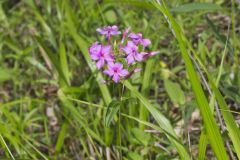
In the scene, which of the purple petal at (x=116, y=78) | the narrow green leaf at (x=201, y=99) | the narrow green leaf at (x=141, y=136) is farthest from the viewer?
the narrow green leaf at (x=141, y=136)

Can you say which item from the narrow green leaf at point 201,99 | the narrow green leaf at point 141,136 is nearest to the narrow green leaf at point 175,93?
the narrow green leaf at point 141,136

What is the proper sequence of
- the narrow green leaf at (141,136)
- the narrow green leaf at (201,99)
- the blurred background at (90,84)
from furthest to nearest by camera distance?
the blurred background at (90,84), the narrow green leaf at (141,136), the narrow green leaf at (201,99)

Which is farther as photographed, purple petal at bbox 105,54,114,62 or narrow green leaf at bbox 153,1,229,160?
purple petal at bbox 105,54,114,62

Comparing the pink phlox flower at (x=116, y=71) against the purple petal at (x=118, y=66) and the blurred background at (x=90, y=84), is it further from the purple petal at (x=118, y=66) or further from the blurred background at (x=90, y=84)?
the blurred background at (x=90, y=84)

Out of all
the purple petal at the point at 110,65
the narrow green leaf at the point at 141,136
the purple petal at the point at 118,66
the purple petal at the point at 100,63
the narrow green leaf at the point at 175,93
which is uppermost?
the purple petal at the point at 100,63

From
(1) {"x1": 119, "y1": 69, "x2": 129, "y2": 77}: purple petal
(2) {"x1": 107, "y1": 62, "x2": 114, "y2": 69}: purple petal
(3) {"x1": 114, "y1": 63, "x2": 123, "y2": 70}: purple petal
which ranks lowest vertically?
(1) {"x1": 119, "y1": 69, "x2": 129, "y2": 77}: purple petal

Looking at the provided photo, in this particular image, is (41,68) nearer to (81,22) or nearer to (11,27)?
(81,22)

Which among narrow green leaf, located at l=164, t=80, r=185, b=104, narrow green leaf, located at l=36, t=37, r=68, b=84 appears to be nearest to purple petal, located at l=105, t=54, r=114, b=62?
narrow green leaf, located at l=164, t=80, r=185, b=104

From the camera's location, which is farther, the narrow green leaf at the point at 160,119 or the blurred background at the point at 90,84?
the blurred background at the point at 90,84

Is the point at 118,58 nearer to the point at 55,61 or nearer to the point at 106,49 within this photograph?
the point at 106,49

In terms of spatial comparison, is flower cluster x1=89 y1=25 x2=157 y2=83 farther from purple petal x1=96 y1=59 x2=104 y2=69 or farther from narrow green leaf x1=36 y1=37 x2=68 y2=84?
narrow green leaf x1=36 y1=37 x2=68 y2=84

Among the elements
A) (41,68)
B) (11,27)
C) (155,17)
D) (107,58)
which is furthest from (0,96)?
(107,58)

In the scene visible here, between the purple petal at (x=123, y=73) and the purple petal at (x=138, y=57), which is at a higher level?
the purple petal at (x=138, y=57)
